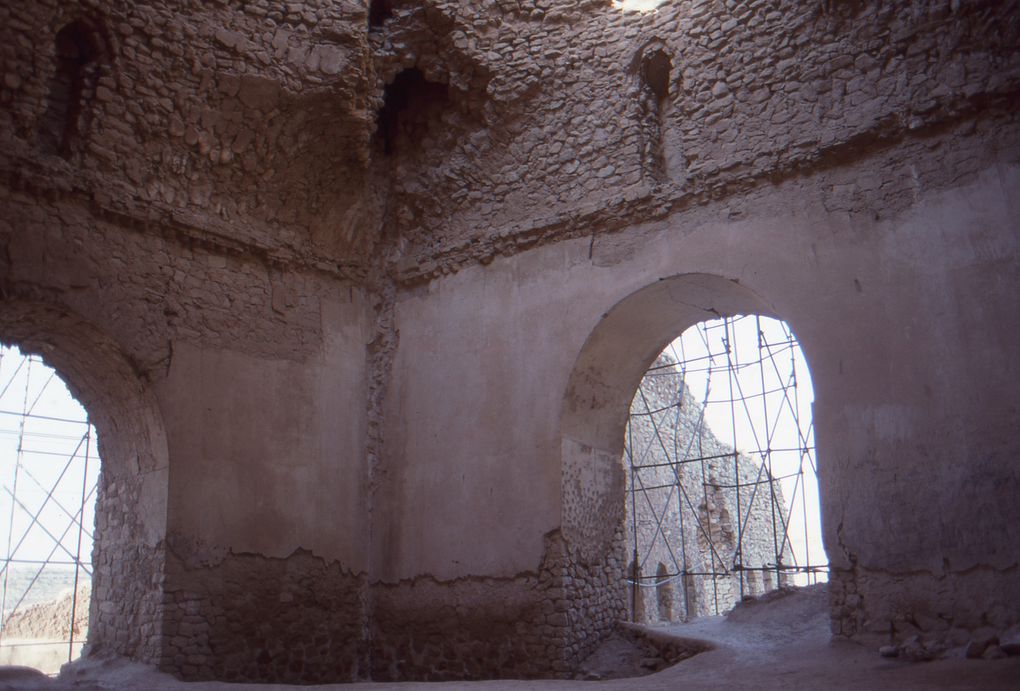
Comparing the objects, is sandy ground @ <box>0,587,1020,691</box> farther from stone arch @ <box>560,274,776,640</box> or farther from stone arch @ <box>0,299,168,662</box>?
stone arch @ <box>560,274,776,640</box>

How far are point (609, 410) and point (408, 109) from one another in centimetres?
374

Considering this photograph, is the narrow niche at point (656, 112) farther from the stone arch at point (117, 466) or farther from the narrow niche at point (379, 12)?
the stone arch at point (117, 466)

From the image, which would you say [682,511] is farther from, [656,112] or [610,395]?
[656,112]

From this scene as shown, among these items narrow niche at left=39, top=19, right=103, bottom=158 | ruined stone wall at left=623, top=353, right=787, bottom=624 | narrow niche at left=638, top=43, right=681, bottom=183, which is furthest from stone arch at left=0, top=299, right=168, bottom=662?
ruined stone wall at left=623, top=353, right=787, bottom=624

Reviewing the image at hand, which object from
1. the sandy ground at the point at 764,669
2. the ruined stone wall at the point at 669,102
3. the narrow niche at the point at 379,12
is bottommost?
the sandy ground at the point at 764,669

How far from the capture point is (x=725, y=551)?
1496 cm

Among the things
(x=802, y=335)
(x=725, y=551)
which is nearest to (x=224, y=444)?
(x=802, y=335)

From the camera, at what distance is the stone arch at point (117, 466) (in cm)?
768

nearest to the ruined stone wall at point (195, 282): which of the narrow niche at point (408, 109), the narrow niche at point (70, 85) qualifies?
the narrow niche at point (70, 85)

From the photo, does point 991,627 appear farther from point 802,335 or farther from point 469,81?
point 469,81

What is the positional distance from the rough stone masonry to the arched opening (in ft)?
0.13

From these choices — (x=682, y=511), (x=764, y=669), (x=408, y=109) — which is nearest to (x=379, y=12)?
(x=408, y=109)

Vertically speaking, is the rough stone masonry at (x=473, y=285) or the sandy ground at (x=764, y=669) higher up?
the rough stone masonry at (x=473, y=285)

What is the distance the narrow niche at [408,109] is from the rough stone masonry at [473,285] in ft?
0.14
